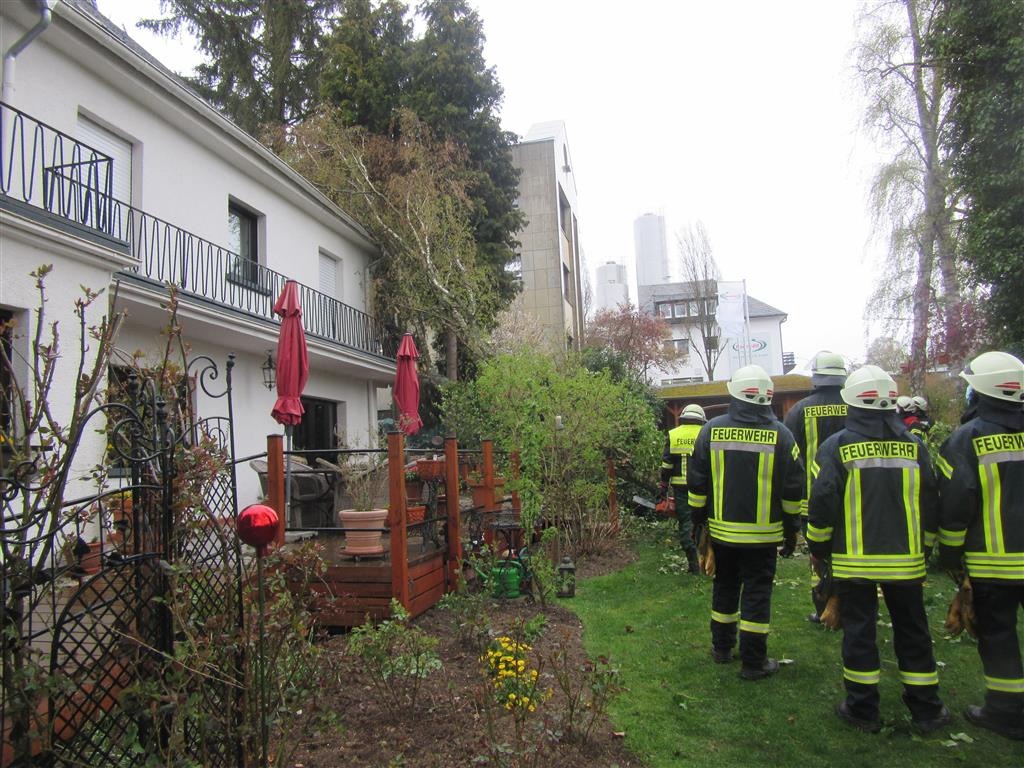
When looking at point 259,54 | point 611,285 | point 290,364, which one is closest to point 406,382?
point 290,364

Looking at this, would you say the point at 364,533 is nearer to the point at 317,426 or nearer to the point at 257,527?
the point at 257,527

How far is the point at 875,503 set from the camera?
366 cm

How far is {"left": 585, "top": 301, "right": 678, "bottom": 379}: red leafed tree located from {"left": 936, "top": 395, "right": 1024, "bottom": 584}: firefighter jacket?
27.5m

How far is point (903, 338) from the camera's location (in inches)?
731

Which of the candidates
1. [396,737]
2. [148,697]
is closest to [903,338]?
[396,737]

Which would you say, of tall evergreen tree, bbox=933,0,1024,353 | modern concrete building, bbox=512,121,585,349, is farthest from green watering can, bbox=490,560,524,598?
modern concrete building, bbox=512,121,585,349

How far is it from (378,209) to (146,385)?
544 inches

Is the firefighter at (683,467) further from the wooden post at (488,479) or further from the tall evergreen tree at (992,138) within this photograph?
the tall evergreen tree at (992,138)

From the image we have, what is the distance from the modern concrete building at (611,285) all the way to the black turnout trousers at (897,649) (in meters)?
43.8

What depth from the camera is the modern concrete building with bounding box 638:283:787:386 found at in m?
36.6

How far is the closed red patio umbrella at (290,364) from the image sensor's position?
8.14 meters

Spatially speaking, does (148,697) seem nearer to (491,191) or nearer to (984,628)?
(984,628)

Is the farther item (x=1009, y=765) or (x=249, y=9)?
(x=249, y=9)

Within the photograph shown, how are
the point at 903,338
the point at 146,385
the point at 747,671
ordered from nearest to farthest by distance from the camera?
1. the point at 146,385
2. the point at 747,671
3. the point at 903,338
